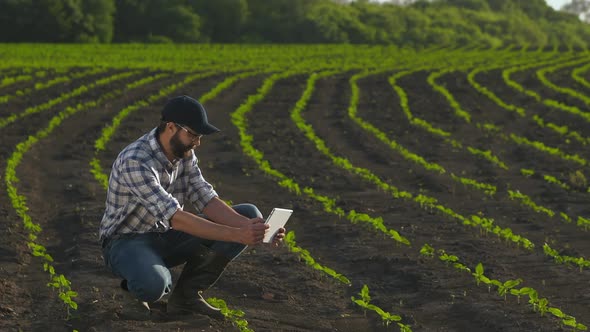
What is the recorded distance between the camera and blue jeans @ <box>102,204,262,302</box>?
6.39m

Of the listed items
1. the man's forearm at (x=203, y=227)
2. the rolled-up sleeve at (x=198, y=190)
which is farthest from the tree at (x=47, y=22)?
the man's forearm at (x=203, y=227)

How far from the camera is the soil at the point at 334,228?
7.36 meters

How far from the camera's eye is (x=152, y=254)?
6.55m

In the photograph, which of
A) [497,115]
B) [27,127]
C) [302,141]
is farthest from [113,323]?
[497,115]

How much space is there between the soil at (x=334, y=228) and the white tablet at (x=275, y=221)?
0.77 meters

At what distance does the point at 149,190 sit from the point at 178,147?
319 mm

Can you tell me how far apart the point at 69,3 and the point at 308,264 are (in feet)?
172

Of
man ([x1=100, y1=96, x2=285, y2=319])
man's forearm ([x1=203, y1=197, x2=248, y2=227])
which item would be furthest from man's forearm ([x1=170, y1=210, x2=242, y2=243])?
man's forearm ([x1=203, y1=197, x2=248, y2=227])

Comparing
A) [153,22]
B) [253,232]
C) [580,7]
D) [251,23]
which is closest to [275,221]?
[253,232]

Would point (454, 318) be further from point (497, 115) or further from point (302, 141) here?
point (497, 115)

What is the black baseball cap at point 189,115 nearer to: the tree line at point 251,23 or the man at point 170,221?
the man at point 170,221

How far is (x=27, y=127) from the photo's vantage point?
62.1 feet

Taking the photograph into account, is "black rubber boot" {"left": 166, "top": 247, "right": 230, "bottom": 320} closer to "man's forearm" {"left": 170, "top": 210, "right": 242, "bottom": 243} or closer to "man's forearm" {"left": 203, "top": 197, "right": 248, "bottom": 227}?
"man's forearm" {"left": 203, "top": 197, "right": 248, "bottom": 227}

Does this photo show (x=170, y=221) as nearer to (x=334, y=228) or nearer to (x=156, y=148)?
(x=156, y=148)
